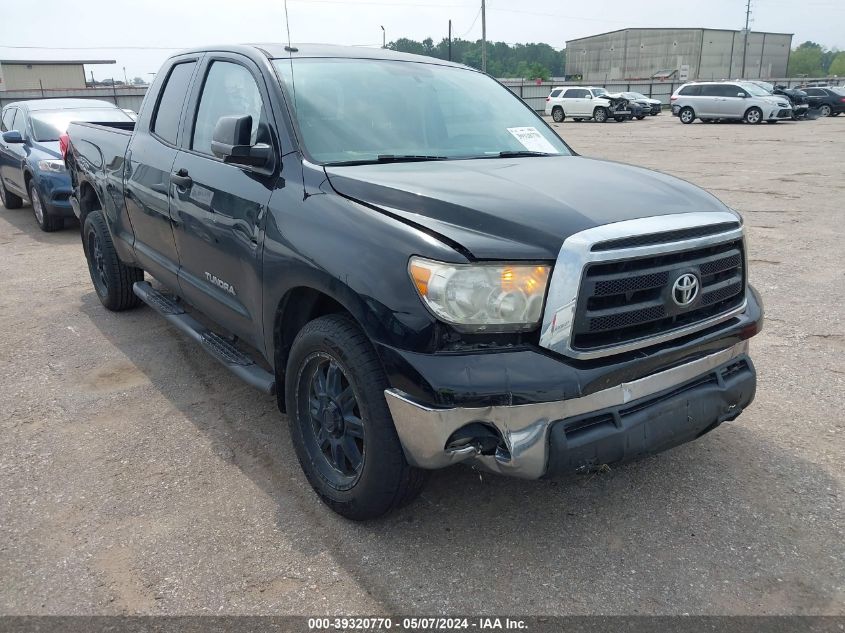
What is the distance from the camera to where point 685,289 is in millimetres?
2625

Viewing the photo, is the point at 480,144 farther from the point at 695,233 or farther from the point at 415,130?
the point at 695,233

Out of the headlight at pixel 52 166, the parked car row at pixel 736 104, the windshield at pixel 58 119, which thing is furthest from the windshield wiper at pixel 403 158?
the parked car row at pixel 736 104

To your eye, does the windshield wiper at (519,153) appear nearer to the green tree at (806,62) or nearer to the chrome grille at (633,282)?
the chrome grille at (633,282)

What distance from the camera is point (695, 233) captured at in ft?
8.77

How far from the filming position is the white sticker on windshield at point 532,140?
379cm

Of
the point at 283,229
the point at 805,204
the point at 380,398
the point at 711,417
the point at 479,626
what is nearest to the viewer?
the point at 479,626

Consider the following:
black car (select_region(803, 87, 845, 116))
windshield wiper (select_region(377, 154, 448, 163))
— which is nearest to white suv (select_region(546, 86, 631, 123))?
black car (select_region(803, 87, 845, 116))

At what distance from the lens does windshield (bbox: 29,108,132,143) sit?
9922mm

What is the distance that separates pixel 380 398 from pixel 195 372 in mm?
2432

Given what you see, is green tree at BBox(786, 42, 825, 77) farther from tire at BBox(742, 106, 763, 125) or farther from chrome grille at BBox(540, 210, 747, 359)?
chrome grille at BBox(540, 210, 747, 359)

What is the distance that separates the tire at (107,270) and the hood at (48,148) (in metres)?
4.06

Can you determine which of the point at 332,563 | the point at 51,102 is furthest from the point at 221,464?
the point at 51,102

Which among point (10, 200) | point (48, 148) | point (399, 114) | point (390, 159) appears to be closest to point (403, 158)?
point (390, 159)

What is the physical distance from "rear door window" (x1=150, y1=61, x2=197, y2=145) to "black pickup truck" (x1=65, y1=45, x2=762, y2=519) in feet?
1.22
